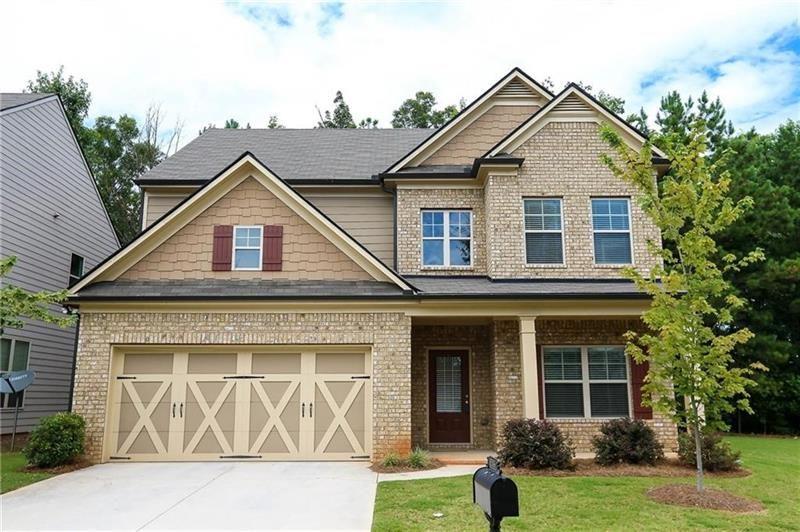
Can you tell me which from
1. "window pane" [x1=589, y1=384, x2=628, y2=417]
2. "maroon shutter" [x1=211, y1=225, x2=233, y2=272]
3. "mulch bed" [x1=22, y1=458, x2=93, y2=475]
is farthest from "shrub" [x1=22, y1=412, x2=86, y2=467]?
"window pane" [x1=589, y1=384, x2=628, y2=417]

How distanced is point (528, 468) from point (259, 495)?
15.8 ft

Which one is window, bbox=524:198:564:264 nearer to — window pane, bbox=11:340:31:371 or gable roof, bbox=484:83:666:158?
gable roof, bbox=484:83:666:158

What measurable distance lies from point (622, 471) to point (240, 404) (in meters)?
7.55

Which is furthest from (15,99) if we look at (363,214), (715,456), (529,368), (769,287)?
(769,287)

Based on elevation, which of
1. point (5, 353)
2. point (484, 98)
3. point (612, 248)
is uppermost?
point (484, 98)

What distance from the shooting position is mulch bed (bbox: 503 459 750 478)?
995 cm

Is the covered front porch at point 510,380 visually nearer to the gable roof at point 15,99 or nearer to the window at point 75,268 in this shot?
the window at point 75,268

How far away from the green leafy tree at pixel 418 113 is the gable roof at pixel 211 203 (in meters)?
23.8

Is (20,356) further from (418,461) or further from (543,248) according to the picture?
(543,248)

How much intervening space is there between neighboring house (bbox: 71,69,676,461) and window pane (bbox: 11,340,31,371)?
16.4ft

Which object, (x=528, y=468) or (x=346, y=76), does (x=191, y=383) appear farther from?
(x=346, y=76)

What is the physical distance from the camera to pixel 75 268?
18.4 meters

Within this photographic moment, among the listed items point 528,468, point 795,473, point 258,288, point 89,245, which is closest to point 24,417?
point 89,245

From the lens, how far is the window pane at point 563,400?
1294 centimetres
